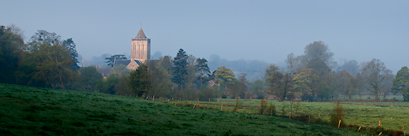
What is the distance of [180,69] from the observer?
310 ft

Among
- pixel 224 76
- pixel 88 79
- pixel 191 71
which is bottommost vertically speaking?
pixel 88 79

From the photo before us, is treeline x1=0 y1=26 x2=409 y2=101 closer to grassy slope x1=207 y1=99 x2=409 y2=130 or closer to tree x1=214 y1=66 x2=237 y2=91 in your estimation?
tree x1=214 y1=66 x2=237 y2=91

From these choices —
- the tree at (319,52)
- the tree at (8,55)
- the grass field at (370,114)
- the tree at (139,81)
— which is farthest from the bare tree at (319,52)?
the tree at (8,55)

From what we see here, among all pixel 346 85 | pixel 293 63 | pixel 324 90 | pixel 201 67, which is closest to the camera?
pixel 324 90

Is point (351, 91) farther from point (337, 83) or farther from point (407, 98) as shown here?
point (407, 98)

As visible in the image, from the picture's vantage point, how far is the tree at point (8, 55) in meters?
52.1

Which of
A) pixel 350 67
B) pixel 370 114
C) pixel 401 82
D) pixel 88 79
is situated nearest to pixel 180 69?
pixel 88 79

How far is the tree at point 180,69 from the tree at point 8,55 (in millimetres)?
47724

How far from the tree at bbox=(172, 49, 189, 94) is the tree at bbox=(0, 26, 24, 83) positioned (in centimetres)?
4772

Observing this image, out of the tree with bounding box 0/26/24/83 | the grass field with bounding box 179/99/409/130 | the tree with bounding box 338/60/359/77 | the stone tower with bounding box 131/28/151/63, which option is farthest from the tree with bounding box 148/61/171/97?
the tree with bounding box 338/60/359/77

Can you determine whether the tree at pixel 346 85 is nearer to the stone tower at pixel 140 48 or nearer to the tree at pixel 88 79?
the tree at pixel 88 79

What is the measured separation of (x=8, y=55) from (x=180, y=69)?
51453 mm

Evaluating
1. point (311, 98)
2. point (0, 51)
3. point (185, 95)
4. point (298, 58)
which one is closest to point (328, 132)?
point (185, 95)

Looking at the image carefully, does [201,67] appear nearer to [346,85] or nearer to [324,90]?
[324,90]
